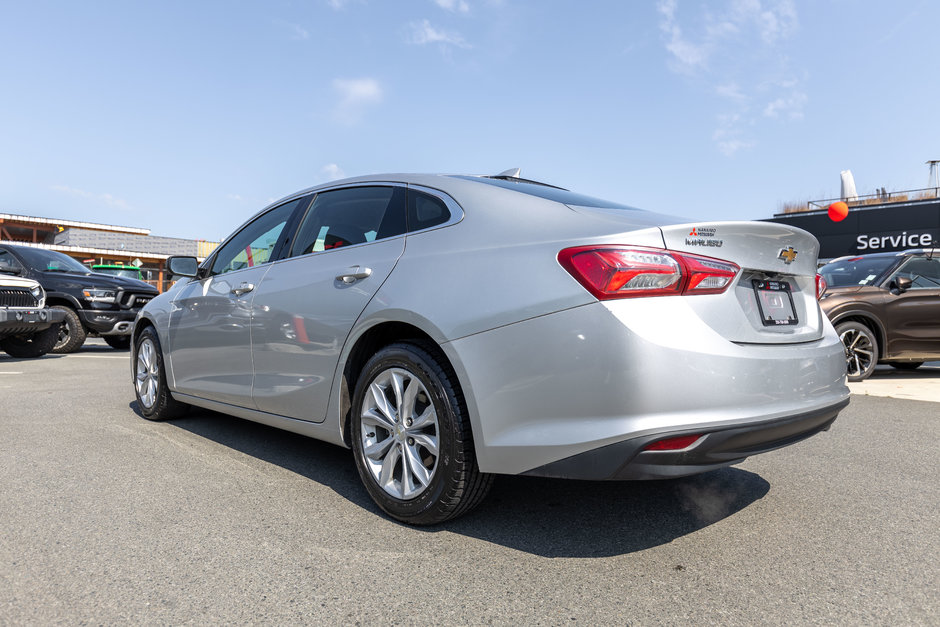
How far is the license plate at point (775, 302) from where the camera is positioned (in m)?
2.53

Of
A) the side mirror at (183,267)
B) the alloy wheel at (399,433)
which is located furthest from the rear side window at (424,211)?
the side mirror at (183,267)

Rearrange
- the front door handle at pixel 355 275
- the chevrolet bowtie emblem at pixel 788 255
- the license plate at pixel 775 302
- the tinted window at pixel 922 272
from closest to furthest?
the license plate at pixel 775 302, the chevrolet bowtie emblem at pixel 788 255, the front door handle at pixel 355 275, the tinted window at pixel 922 272

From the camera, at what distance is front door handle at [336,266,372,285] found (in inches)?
118

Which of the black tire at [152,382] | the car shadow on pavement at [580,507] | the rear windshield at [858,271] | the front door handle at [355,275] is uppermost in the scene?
the front door handle at [355,275]

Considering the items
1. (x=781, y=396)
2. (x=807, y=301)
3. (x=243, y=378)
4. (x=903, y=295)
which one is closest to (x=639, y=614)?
(x=781, y=396)

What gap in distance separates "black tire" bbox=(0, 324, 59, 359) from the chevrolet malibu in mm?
8262

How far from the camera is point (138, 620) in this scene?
6.41 feet

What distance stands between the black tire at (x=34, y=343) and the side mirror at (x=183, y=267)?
6.53m

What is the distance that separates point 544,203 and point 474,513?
1.38 metres

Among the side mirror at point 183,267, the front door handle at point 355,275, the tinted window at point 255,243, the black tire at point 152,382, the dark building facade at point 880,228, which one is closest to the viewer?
the front door handle at point 355,275

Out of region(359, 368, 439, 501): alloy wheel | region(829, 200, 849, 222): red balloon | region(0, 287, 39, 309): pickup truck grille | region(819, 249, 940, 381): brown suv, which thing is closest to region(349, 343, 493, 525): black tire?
region(359, 368, 439, 501): alloy wheel

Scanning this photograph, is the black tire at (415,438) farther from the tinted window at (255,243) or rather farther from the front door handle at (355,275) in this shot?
the tinted window at (255,243)

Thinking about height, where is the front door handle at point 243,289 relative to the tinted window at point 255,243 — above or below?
below

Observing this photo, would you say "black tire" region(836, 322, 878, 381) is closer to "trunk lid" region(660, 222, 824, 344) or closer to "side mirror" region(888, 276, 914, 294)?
"side mirror" region(888, 276, 914, 294)
